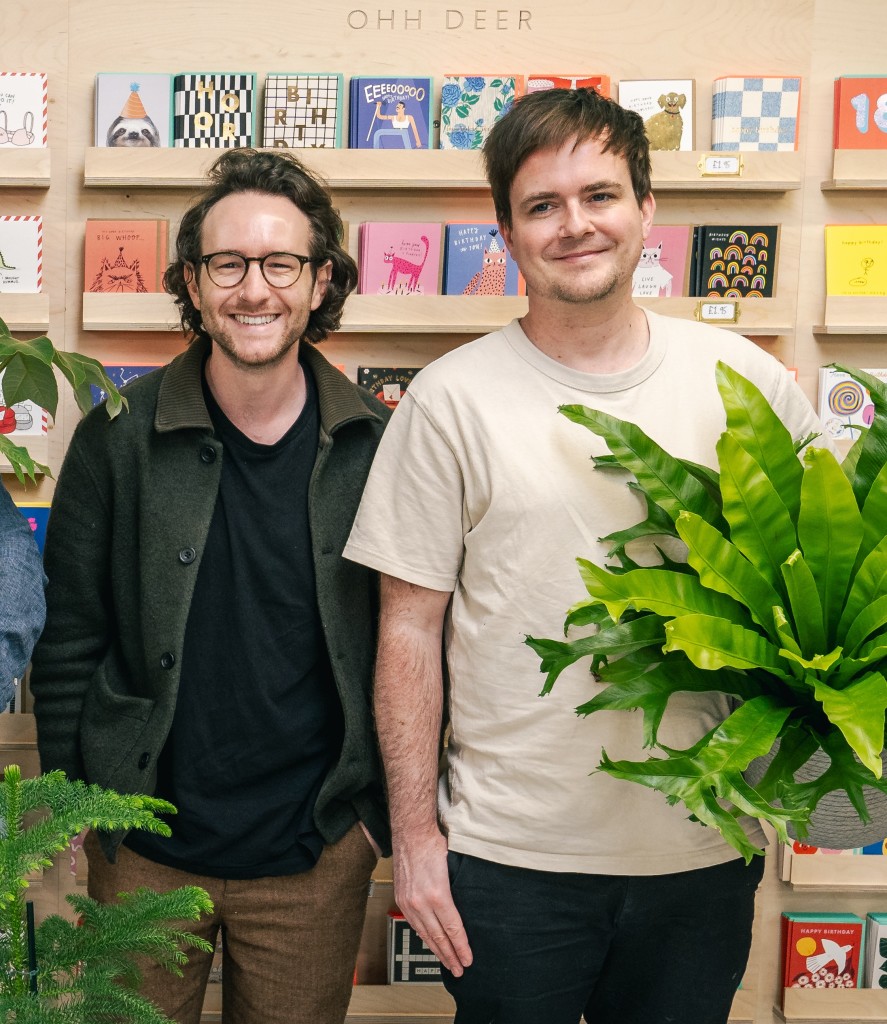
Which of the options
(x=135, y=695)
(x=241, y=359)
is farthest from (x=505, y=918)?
(x=241, y=359)

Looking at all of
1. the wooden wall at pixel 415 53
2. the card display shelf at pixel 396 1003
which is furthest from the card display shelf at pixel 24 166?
the card display shelf at pixel 396 1003

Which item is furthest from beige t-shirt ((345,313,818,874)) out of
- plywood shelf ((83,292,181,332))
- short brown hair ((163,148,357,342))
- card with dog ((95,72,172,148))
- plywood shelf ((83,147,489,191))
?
card with dog ((95,72,172,148))

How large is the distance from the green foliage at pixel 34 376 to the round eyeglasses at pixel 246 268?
0.83 feet

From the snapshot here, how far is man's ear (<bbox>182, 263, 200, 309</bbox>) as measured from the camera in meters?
1.81

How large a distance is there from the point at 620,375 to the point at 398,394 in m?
0.99

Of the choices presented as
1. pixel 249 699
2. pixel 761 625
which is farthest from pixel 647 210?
pixel 249 699

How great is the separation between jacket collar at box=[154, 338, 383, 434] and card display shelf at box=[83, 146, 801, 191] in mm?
697

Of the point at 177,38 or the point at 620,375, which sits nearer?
the point at 620,375

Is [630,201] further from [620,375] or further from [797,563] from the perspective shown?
[797,563]

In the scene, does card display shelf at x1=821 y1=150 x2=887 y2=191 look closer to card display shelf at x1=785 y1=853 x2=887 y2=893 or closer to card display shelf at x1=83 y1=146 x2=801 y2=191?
card display shelf at x1=83 y1=146 x2=801 y2=191

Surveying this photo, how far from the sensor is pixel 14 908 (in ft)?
3.39

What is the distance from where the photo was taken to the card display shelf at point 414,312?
2416mm

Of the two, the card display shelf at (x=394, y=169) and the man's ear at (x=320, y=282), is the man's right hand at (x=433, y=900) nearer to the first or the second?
the man's ear at (x=320, y=282)

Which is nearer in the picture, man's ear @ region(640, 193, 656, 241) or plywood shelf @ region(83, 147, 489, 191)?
man's ear @ region(640, 193, 656, 241)
